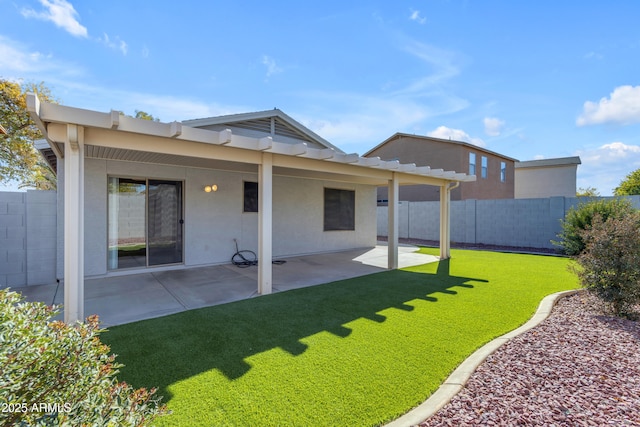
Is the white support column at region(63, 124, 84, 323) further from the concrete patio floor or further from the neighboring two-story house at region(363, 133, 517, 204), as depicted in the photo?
the neighboring two-story house at region(363, 133, 517, 204)

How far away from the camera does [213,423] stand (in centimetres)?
245

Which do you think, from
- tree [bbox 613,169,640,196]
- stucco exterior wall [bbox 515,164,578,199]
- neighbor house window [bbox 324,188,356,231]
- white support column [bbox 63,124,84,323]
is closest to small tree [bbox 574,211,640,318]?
white support column [bbox 63,124,84,323]

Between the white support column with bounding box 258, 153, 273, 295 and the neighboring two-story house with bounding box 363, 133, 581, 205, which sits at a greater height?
the neighboring two-story house with bounding box 363, 133, 581, 205

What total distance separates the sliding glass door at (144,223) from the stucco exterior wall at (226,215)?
7.7 inches

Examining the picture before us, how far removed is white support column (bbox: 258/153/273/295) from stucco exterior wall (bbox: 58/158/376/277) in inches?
134

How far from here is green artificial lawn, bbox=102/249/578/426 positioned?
8.79 ft

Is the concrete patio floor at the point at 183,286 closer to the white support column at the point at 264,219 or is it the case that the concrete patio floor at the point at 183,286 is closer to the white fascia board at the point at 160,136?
the white support column at the point at 264,219

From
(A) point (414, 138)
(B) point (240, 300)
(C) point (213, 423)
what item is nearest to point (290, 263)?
(B) point (240, 300)

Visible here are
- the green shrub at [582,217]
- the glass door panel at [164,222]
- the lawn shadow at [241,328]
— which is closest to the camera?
the lawn shadow at [241,328]

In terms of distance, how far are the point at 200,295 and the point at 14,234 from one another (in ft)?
14.4

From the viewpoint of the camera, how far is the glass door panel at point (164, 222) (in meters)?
8.09

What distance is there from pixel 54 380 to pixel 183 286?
5.56 metres

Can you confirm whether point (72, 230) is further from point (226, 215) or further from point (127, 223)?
point (226, 215)

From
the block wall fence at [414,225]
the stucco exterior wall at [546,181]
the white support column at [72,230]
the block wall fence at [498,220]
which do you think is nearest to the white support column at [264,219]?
the white support column at [72,230]
